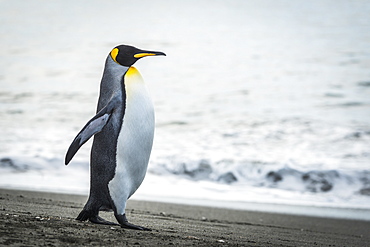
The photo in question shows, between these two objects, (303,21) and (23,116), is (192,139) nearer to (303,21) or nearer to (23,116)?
(23,116)

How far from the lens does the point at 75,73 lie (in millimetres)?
22141

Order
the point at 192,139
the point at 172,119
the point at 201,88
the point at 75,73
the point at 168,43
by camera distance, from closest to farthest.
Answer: the point at 192,139 < the point at 172,119 < the point at 201,88 < the point at 75,73 < the point at 168,43

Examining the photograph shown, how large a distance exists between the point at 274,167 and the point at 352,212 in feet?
9.45

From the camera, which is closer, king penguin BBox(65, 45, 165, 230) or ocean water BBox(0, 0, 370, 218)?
king penguin BBox(65, 45, 165, 230)

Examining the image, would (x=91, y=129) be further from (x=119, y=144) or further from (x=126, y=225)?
(x=126, y=225)

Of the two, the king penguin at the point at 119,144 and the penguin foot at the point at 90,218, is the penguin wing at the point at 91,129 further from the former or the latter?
the penguin foot at the point at 90,218

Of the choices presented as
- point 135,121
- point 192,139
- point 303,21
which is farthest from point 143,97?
point 303,21

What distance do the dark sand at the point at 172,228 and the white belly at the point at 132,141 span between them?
12.9 inches

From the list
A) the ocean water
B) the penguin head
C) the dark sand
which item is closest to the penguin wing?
the penguin head

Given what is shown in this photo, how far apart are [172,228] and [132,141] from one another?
2.90ft

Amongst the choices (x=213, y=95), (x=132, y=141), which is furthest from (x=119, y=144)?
(x=213, y=95)

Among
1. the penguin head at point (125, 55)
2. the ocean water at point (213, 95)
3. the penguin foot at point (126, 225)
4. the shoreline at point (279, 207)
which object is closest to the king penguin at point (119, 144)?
the penguin foot at point (126, 225)

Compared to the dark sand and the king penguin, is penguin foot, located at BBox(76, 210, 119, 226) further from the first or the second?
the dark sand

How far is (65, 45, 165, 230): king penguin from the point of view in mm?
4156
